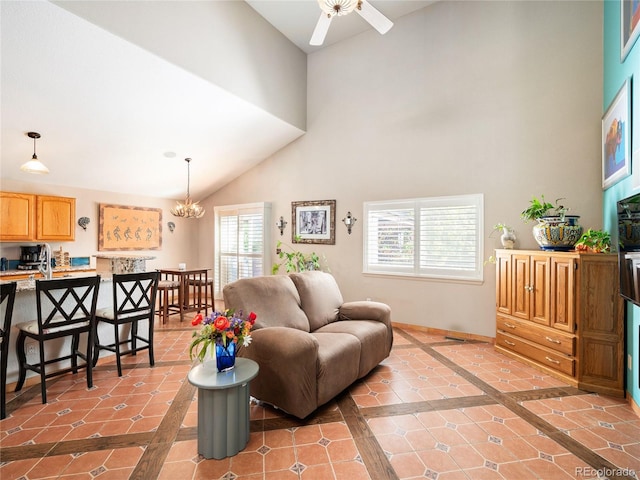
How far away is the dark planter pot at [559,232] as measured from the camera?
10.7ft

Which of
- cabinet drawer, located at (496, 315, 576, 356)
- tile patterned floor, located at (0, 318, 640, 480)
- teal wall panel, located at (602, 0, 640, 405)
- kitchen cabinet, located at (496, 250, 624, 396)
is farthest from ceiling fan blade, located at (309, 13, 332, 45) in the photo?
cabinet drawer, located at (496, 315, 576, 356)

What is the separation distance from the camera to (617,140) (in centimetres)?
300

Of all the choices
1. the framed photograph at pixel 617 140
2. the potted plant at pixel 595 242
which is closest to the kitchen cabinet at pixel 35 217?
the potted plant at pixel 595 242

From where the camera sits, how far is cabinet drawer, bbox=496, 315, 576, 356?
3066mm

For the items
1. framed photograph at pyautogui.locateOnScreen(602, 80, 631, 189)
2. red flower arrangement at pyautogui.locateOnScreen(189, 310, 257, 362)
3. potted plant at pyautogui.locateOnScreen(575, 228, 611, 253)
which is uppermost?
framed photograph at pyautogui.locateOnScreen(602, 80, 631, 189)

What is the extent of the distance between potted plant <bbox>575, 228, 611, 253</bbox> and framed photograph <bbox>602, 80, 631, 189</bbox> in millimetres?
539

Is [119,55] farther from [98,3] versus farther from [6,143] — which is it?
[6,143]

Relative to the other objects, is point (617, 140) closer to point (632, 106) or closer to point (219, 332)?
point (632, 106)

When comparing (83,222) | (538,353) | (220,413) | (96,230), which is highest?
(83,222)

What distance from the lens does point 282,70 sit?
541 centimetres

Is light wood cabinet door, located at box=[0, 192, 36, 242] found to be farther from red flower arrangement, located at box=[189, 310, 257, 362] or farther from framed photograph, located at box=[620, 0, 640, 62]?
framed photograph, located at box=[620, 0, 640, 62]

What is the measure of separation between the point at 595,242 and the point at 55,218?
7.33m

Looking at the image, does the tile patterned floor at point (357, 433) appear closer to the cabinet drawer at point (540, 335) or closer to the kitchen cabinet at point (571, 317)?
the kitchen cabinet at point (571, 317)

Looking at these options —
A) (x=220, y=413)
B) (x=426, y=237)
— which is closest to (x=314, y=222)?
(x=426, y=237)
